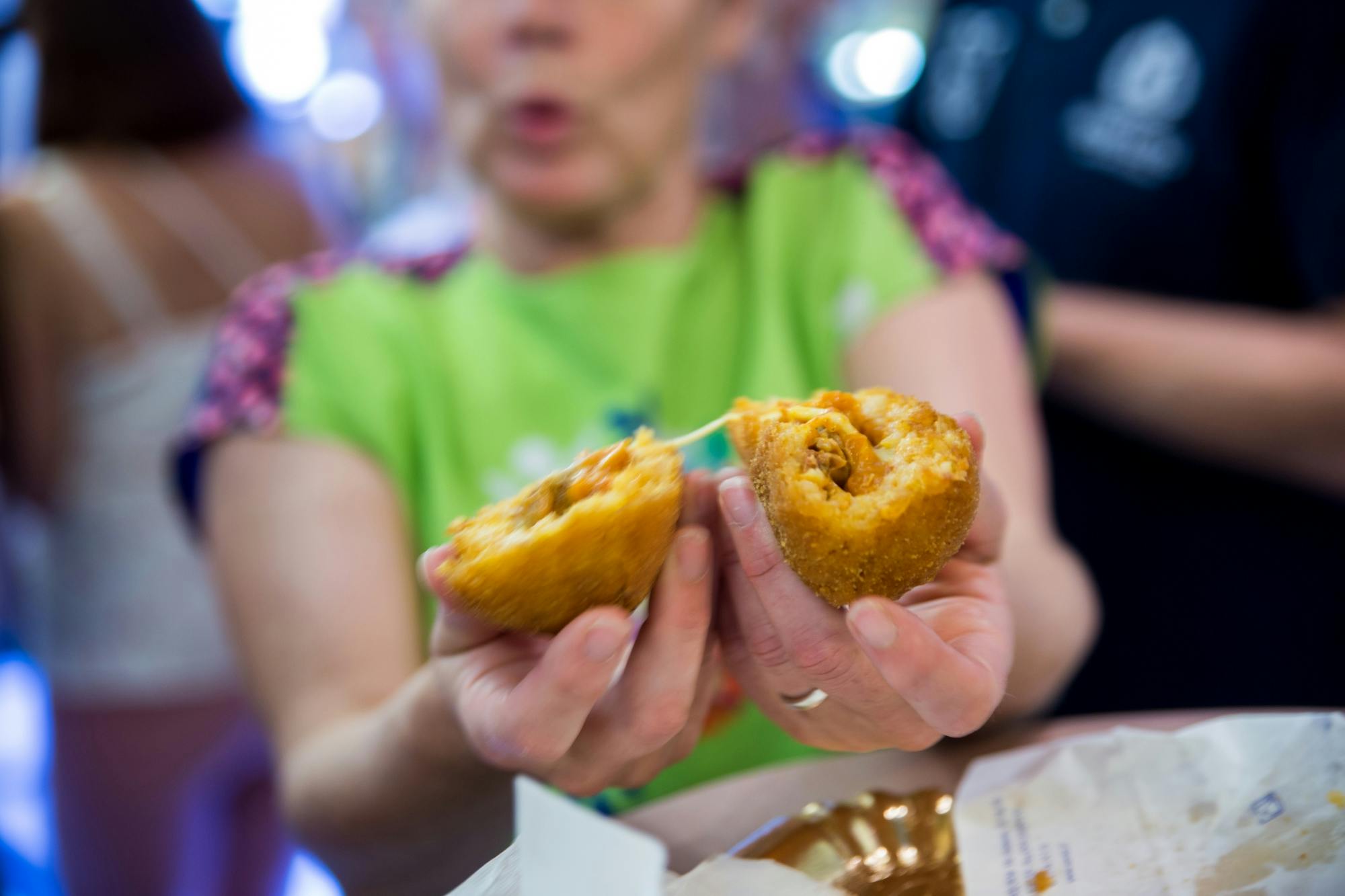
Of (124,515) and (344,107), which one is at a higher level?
(344,107)

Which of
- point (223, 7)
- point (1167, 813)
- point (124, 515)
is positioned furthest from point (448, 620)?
point (223, 7)

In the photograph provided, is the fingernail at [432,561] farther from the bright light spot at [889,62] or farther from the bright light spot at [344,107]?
Answer: the bright light spot at [344,107]

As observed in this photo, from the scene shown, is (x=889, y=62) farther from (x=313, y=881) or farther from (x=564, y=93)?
(x=313, y=881)

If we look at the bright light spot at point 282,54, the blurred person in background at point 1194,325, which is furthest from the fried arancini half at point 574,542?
the bright light spot at point 282,54

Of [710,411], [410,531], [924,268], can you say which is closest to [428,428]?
[410,531]

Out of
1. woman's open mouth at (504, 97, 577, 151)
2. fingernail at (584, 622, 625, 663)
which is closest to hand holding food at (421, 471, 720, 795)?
fingernail at (584, 622, 625, 663)

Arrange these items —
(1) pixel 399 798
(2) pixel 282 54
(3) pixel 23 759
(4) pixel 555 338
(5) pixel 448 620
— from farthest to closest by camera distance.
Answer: (2) pixel 282 54 → (3) pixel 23 759 → (4) pixel 555 338 → (1) pixel 399 798 → (5) pixel 448 620

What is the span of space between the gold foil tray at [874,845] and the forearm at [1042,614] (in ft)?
0.26

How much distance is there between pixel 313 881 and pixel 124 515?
2.56 feet

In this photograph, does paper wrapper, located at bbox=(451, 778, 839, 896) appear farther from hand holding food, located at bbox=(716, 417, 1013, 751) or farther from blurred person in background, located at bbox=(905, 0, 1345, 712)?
blurred person in background, located at bbox=(905, 0, 1345, 712)

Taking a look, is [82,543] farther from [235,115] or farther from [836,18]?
[836,18]

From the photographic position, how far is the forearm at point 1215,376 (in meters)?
1.10

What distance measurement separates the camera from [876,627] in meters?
0.45

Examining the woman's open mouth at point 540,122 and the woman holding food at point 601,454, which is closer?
the woman holding food at point 601,454
